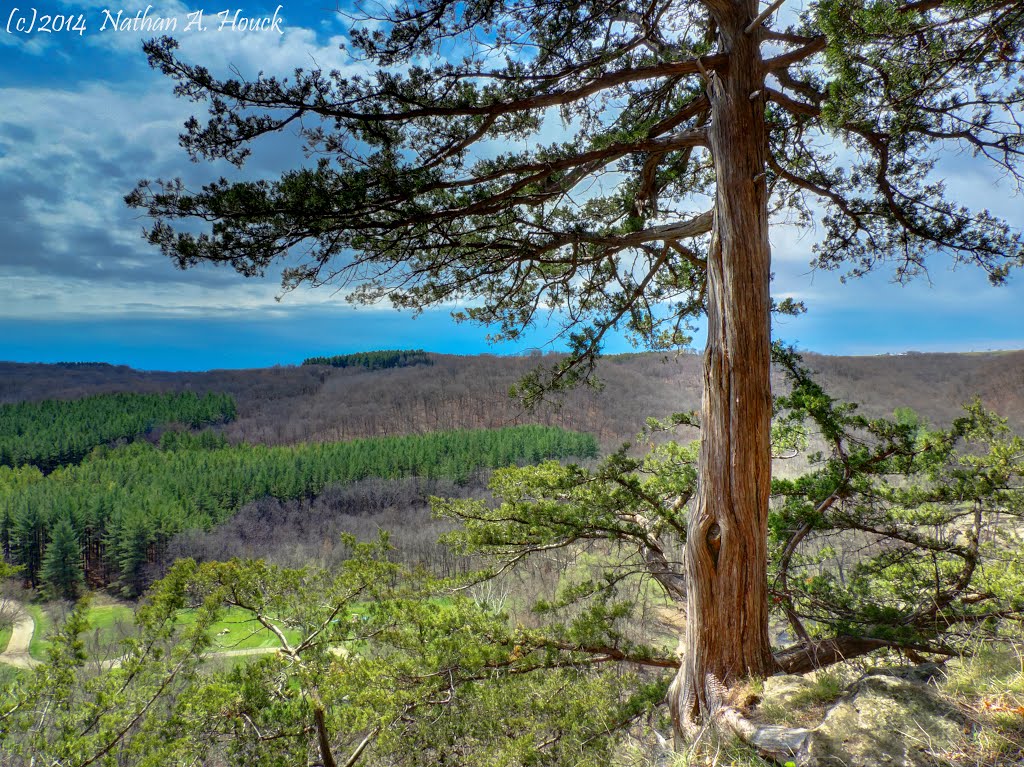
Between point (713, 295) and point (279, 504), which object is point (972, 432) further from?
point (279, 504)

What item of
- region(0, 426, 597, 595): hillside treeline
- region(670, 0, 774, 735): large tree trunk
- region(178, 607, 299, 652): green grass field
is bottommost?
region(0, 426, 597, 595): hillside treeline

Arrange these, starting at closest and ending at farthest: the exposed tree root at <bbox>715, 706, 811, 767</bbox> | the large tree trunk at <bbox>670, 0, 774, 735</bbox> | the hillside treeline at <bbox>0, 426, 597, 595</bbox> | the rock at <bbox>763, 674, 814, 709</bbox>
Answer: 1. the exposed tree root at <bbox>715, 706, 811, 767</bbox>
2. the rock at <bbox>763, 674, 814, 709</bbox>
3. the large tree trunk at <bbox>670, 0, 774, 735</bbox>
4. the hillside treeline at <bbox>0, 426, 597, 595</bbox>

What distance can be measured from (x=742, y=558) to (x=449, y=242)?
2950mm

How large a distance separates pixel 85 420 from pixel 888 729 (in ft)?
108

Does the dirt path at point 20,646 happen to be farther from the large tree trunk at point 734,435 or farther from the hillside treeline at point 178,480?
the large tree trunk at point 734,435

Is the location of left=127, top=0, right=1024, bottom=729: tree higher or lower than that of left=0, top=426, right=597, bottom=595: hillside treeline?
higher

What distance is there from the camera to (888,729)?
2.05 m

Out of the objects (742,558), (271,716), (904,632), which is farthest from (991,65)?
(271,716)

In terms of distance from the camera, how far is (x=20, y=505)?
52.4 ft

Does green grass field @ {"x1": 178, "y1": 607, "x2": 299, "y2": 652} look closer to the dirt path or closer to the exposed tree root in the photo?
the exposed tree root

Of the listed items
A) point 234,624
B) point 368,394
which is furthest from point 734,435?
point 368,394

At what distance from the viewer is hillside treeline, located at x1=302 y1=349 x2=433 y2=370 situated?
36.6 m

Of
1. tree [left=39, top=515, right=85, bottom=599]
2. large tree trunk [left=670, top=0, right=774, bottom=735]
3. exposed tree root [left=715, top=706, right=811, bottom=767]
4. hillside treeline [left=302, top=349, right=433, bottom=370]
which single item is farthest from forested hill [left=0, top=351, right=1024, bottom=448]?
exposed tree root [left=715, top=706, right=811, bottom=767]

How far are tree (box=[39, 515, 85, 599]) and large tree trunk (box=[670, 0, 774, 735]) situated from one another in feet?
60.8
